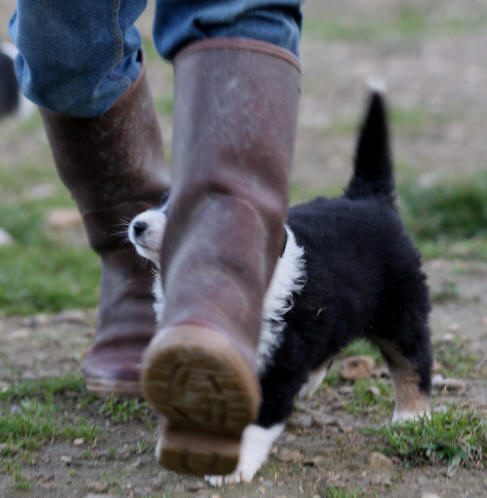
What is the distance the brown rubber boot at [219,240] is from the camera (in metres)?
1.24

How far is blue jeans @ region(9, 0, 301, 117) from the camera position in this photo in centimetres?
143

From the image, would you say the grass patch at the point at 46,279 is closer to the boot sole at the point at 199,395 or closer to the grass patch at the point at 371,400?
the grass patch at the point at 371,400

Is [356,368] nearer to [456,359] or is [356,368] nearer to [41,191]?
[456,359]

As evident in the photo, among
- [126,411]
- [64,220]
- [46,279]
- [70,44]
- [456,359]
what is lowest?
[64,220]

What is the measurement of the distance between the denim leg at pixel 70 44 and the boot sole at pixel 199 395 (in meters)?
0.70

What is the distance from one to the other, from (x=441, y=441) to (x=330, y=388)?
61 centimetres

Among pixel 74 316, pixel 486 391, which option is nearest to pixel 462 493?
pixel 486 391

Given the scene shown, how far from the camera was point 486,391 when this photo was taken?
7.52 ft

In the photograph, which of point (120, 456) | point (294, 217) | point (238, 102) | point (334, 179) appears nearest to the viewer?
point (238, 102)

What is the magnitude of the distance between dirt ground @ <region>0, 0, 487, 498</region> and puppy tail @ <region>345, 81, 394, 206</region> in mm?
634

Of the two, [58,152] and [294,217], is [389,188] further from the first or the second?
[58,152]

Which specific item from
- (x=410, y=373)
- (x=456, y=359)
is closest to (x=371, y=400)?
(x=410, y=373)

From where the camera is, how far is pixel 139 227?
1.95 metres

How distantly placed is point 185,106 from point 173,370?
51 centimetres
